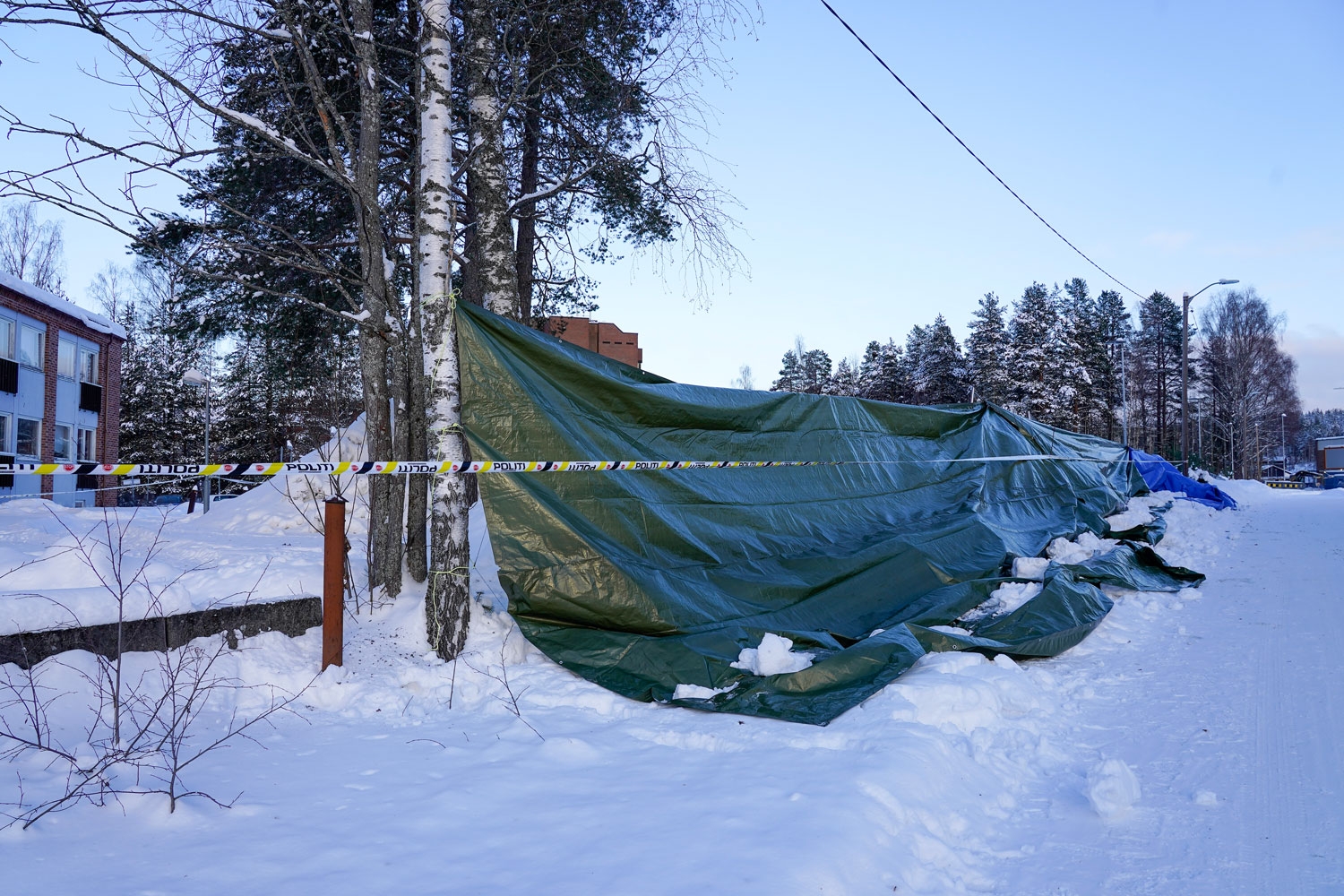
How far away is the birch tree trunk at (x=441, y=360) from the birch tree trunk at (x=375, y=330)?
752 mm


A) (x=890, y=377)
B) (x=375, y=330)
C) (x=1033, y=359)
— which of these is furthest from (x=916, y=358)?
(x=375, y=330)

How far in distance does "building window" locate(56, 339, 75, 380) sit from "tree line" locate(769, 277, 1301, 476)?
25465mm

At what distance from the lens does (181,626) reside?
172 inches

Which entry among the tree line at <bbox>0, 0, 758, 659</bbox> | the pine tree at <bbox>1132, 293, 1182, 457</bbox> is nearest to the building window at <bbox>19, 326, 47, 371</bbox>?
the tree line at <bbox>0, 0, 758, 659</bbox>

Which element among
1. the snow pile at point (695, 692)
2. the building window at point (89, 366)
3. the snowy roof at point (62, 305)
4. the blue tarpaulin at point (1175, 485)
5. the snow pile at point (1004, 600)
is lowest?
the snow pile at point (695, 692)

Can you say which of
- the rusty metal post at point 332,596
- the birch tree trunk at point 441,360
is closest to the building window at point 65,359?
the birch tree trunk at point 441,360

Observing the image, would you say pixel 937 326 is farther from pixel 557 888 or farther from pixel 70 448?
pixel 557 888

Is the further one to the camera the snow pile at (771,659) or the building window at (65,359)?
the building window at (65,359)

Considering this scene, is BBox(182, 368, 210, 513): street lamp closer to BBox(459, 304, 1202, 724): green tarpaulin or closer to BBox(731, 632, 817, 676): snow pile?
BBox(459, 304, 1202, 724): green tarpaulin

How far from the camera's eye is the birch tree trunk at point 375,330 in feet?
18.7

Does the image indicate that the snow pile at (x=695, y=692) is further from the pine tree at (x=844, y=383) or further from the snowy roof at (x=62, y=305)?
the pine tree at (x=844, y=383)

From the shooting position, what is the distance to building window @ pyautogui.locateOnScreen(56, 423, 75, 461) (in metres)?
23.5

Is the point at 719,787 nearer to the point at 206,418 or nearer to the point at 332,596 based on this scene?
the point at 332,596

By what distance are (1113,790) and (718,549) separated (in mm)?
3054
